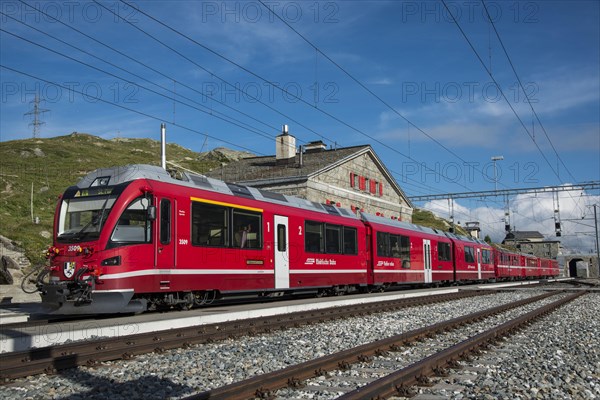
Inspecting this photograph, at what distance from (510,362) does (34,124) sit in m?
91.6

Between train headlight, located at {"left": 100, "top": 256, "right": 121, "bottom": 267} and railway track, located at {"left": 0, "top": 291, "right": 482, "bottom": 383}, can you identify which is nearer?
railway track, located at {"left": 0, "top": 291, "right": 482, "bottom": 383}

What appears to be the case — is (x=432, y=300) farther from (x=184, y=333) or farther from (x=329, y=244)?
(x=184, y=333)

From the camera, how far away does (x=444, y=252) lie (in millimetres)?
32562

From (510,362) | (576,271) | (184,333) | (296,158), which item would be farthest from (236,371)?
(576,271)

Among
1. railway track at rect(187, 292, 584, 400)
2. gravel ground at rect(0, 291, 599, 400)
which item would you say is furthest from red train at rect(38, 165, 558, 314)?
railway track at rect(187, 292, 584, 400)

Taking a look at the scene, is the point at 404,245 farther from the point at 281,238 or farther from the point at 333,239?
the point at 281,238

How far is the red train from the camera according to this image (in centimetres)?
1187

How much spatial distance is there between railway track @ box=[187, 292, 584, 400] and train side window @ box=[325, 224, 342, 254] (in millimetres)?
10170

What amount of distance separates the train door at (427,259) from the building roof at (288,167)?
9608 mm

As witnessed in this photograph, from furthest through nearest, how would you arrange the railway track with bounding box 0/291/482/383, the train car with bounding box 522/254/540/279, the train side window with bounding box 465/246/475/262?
the train car with bounding box 522/254/540/279 < the train side window with bounding box 465/246/475/262 < the railway track with bounding box 0/291/482/383

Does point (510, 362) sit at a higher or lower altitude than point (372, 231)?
lower

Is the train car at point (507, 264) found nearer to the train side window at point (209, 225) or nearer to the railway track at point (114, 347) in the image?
the train side window at point (209, 225)

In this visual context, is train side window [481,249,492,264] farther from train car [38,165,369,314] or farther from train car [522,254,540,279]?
train car [38,165,369,314]

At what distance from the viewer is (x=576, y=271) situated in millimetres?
123625
